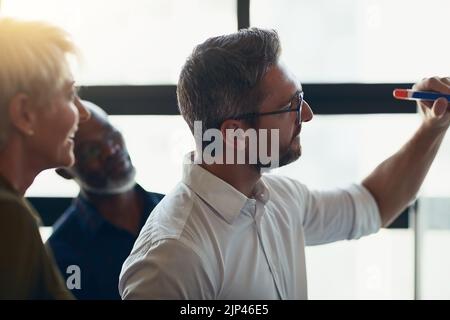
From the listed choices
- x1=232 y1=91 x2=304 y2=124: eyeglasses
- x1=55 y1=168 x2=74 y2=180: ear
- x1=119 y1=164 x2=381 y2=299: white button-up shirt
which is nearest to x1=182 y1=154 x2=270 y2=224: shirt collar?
x1=119 y1=164 x2=381 y2=299: white button-up shirt

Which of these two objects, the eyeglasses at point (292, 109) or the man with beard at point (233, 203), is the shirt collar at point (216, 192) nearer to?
the man with beard at point (233, 203)

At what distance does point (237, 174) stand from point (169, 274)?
0.71 feet

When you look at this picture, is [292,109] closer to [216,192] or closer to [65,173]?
[216,192]

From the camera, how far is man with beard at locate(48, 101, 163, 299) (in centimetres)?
100

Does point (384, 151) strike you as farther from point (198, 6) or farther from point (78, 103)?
point (78, 103)

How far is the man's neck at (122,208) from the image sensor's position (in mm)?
1030

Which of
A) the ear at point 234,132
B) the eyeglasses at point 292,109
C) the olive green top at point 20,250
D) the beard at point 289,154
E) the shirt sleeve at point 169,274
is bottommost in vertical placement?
the shirt sleeve at point 169,274

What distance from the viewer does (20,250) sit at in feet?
2.66

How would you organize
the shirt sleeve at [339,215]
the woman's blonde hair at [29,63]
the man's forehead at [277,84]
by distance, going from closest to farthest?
1. the woman's blonde hair at [29,63]
2. the man's forehead at [277,84]
3. the shirt sleeve at [339,215]

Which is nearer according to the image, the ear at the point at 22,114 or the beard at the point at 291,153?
the ear at the point at 22,114

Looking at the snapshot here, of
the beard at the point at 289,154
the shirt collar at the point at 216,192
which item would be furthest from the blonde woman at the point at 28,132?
the beard at the point at 289,154

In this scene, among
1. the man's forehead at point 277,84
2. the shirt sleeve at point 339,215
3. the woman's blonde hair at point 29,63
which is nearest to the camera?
the woman's blonde hair at point 29,63

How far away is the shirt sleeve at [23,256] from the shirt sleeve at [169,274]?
0.13 meters

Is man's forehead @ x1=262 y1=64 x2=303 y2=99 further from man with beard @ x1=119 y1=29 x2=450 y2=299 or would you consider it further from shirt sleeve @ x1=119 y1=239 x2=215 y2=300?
shirt sleeve @ x1=119 y1=239 x2=215 y2=300
